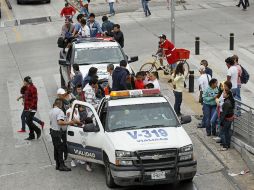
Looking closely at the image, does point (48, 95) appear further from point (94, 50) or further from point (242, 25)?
point (242, 25)

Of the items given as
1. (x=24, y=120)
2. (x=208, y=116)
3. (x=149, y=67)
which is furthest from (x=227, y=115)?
(x=149, y=67)

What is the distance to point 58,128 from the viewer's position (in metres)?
14.8

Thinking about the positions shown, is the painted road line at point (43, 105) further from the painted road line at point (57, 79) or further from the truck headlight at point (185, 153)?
the truck headlight at point (185, 153)

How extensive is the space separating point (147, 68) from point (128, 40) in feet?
19.6

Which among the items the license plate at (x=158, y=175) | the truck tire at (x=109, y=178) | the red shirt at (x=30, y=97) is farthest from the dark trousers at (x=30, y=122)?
the license plate at (x=158, y=175)

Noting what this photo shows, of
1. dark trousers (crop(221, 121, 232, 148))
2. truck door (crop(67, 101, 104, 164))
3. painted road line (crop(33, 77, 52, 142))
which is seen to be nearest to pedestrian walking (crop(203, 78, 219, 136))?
dark trousers (crop(221, 121, 232, 148))

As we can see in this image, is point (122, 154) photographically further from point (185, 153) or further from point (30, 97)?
point (30, 97)

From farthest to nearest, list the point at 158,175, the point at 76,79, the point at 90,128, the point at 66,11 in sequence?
the point at 66,11 < the point at 76,79 < the point at 90,128 < the point at 158,175

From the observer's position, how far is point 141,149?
13.0 meters

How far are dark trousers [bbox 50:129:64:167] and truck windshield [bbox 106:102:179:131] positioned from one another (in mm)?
1349

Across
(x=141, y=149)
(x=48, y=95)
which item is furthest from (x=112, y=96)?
(x=48, y=95)

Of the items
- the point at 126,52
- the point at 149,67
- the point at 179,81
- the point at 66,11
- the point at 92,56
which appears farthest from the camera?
the point at 66,11

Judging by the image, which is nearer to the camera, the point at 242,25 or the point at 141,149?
the point at 141,149

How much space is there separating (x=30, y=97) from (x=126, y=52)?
10.7m
